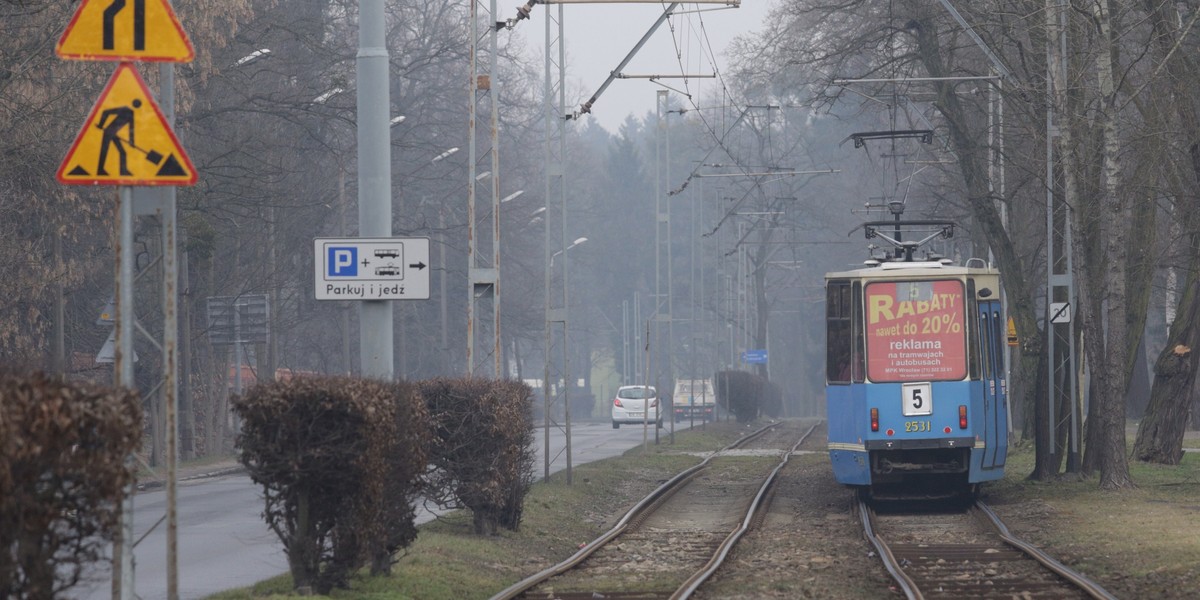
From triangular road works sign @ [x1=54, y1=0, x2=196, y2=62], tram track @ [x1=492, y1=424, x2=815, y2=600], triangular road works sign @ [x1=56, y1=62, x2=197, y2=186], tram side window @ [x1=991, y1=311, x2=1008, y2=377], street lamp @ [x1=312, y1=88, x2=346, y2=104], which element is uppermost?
street lamp @ [x1=312, y1=88, x2=346, y2=104]

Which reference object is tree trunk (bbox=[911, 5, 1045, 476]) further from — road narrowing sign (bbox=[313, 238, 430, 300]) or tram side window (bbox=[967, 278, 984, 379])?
road narrowing sign (bbox=[313, 238, 430, 300])

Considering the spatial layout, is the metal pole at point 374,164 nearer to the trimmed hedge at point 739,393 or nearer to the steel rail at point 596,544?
the steel rail at point 596,544

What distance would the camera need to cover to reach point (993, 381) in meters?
19.8

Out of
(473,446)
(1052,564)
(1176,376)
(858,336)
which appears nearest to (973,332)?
(858,336)

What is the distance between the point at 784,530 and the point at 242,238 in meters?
23.4

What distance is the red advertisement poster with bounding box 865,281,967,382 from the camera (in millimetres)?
19281

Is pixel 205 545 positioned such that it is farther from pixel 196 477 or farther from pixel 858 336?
pixel 196 477

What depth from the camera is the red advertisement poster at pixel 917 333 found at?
19.3m

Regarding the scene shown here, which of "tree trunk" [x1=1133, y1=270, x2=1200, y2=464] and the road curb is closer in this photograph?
"tree trunk" [x1=1133, y1=270, x2=1200, y2=464]

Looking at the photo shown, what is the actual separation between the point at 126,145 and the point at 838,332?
1331cm

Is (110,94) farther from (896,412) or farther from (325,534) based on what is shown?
(896,412)

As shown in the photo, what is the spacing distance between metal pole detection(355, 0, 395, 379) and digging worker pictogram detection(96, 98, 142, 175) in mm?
4654

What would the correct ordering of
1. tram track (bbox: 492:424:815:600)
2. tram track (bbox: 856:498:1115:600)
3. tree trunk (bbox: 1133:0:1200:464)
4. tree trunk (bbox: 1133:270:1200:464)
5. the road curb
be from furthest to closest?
the road curb
tree trunk (bbox: 1133:270:1200:464)
tree trunk (bbox: 1133:0:1200:464)
tram track (bbox: 492:424:815:600)
tram track (bbox: 856:498:1115:600)

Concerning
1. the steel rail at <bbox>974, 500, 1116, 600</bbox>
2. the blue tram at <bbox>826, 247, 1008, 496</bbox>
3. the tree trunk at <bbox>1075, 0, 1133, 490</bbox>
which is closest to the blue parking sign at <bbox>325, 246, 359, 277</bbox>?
Result: the steel rail at <bbox>974, 500, 1116, 600</bbox>
